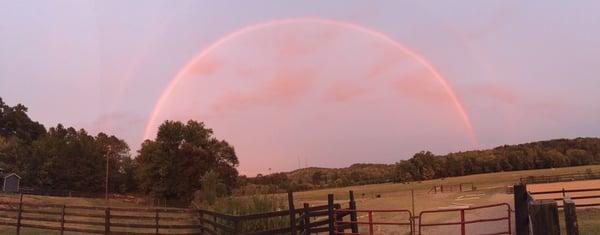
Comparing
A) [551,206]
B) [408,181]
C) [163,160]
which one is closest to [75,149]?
[163,160]

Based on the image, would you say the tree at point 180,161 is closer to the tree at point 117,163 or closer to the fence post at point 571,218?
the tree at point 117,163

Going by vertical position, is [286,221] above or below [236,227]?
below

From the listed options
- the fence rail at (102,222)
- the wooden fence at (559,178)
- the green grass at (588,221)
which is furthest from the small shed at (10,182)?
the wooden fence at (559,178)

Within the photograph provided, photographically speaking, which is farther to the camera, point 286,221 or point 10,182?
point 10,182

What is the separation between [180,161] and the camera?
81.8 m

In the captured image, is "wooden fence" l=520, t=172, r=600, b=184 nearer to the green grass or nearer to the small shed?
the green grass

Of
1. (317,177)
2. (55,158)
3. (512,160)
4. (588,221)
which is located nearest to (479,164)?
(512,160)

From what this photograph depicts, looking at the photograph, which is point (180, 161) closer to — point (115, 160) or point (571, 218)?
point (115, 160)

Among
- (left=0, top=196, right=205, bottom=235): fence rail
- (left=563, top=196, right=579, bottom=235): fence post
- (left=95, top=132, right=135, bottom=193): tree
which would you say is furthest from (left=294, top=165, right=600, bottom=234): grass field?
(left=95, top=132, right=135, bottom=193): tree

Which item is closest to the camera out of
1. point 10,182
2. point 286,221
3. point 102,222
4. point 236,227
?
point 236,227

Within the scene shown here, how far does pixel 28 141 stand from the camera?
122312 mm

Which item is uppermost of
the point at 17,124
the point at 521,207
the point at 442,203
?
the point at 17,124

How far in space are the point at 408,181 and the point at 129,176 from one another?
66.5 meters

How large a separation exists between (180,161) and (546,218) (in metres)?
79.3
